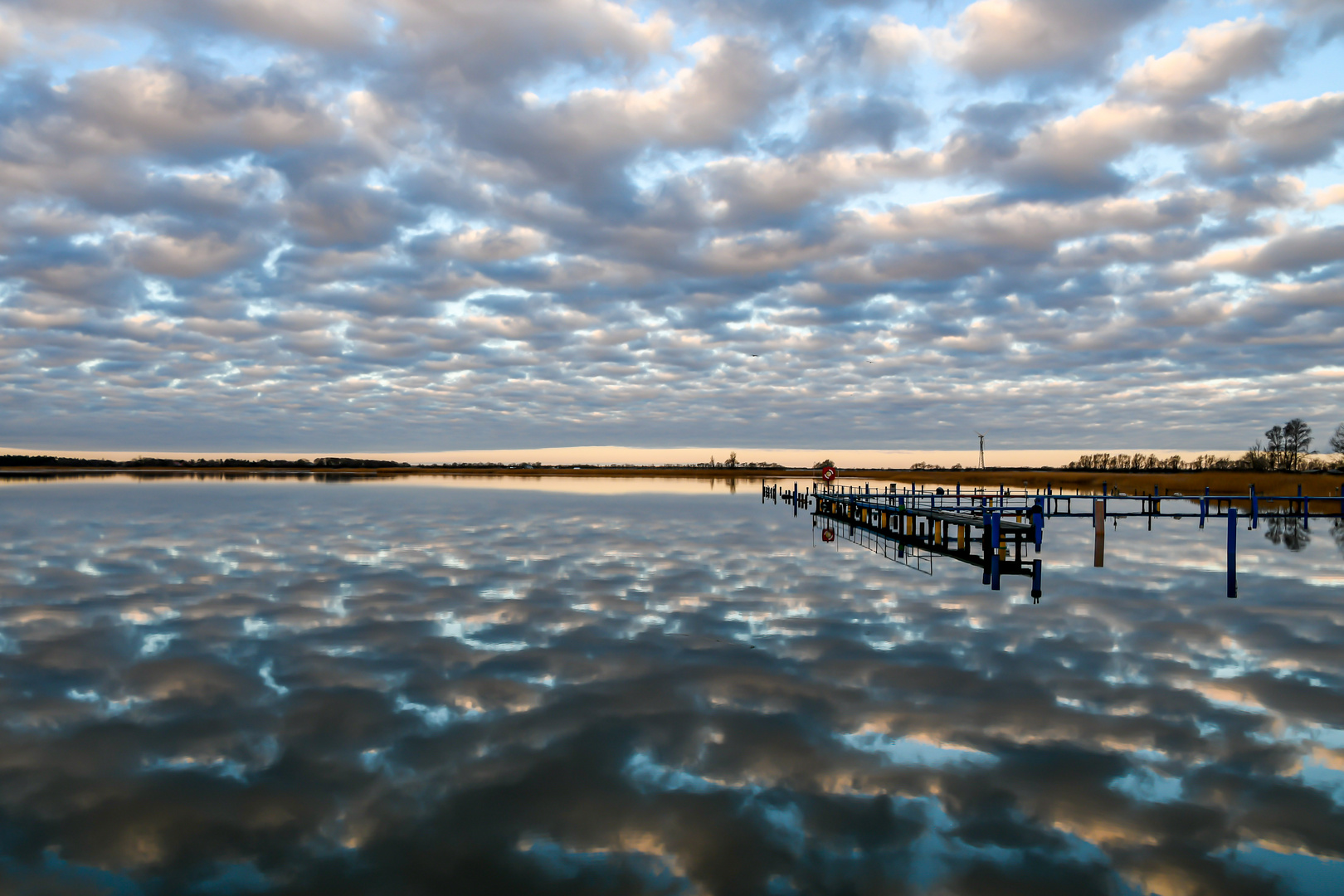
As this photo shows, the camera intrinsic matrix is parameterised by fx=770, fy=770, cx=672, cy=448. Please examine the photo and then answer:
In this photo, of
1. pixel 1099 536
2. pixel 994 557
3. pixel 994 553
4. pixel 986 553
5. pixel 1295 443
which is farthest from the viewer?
pixel 1295 443

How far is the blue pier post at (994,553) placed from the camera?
24.9m

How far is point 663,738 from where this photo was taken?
36.7ft

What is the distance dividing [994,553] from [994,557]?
0.40 metres

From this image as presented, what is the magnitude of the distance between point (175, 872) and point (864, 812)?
7257 millimetres

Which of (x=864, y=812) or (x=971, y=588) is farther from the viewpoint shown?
(x=971, y=588)

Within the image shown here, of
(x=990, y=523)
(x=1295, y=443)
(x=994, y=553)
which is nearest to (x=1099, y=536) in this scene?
(x=990, y=523)

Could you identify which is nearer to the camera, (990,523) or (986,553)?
(990,523)

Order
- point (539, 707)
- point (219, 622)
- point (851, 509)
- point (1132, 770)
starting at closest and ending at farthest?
1. point (1132, 770)
2. point (539, 707)
3. point (219, 622)
4. point (851, 509)

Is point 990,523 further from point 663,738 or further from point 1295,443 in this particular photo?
point 1295,443

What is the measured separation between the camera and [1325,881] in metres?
7.46

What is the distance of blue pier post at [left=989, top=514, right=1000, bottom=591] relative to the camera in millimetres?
24938

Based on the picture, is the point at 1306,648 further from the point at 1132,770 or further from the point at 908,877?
the point at 908,877

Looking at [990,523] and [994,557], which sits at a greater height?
[990,523]

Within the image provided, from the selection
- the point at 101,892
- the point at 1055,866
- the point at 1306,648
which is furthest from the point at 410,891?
the point at 1306,648
